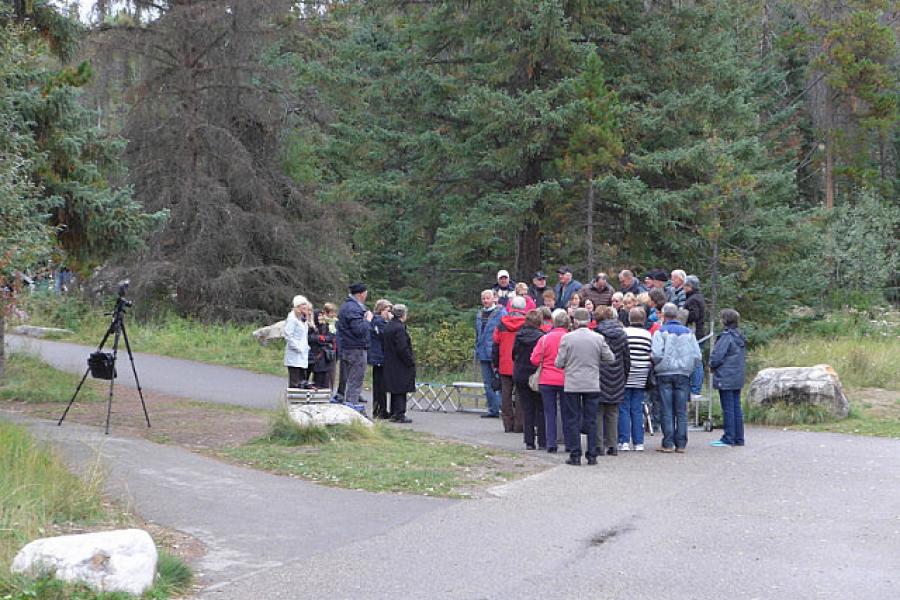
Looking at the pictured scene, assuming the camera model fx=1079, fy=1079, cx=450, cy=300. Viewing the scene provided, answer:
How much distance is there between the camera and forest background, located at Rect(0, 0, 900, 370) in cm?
1769

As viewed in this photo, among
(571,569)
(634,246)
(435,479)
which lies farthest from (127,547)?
(634,246)

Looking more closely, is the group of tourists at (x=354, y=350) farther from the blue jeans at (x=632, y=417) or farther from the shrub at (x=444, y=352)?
the shrub at (x=444, y=352)

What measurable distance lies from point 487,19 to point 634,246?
21.0 ft

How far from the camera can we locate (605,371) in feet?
45.0

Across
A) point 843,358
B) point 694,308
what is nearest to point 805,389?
point 694,308

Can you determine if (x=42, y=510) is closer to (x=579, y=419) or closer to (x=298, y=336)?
(x=579, y=419)

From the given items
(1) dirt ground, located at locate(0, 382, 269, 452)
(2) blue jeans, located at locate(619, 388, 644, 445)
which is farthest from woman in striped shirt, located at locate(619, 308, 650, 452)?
(1) dirt ground, located at locate(0, 382, 269, 452)

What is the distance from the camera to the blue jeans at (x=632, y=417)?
567 inches

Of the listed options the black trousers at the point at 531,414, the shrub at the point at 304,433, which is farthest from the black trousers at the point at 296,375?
the black trousers at the point at 531,414

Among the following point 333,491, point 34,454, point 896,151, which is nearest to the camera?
point 34,454

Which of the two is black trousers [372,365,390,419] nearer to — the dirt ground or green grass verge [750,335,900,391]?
the dirt ground

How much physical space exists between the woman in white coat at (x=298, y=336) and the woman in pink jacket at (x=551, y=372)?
13.4 ft

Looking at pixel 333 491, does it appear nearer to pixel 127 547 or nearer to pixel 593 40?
pixel 127 547

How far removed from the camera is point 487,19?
Answer: 999 inches
